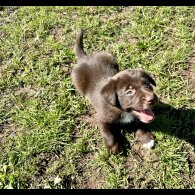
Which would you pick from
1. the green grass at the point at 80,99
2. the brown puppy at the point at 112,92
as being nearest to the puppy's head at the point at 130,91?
the brown puppy at the point at 112,92

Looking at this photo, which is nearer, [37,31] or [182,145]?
[182,145]

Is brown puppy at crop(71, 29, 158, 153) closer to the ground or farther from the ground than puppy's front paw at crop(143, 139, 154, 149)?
farther from the ground

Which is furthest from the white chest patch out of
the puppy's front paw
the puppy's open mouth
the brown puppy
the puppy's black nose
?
the puppy's black nose

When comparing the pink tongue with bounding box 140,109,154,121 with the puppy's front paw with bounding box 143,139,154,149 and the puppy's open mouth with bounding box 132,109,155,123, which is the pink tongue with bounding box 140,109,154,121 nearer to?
the puppy's open mouth with bounding box 132,109,155,123

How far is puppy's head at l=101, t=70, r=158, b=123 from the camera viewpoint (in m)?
4.86

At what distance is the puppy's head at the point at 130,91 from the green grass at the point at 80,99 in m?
0.79

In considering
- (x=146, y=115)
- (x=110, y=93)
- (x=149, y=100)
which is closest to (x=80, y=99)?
(x=110, y=93)

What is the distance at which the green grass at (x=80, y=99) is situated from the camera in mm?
5340

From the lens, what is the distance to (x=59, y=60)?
22.0ft

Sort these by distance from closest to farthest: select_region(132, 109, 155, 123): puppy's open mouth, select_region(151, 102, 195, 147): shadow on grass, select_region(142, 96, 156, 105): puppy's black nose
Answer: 1. select_region(142, 96, 156, 105): puppy's black nose
2. select_region(132, 109, 155, 123): puppy's open mouth
3. select_region(151, 102, 195, 147): shadow on grass

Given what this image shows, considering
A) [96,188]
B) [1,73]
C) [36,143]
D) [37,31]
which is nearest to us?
[96,188]

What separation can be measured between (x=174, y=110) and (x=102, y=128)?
1120 mm
